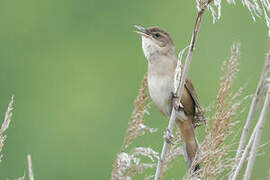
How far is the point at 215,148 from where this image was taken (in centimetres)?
219

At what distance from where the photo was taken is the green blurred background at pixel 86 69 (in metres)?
8.20

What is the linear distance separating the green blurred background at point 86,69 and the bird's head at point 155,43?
316 centimetres

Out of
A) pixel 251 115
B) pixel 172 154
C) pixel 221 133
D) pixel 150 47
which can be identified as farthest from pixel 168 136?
pixel 150 47

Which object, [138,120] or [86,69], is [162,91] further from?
[86,69]

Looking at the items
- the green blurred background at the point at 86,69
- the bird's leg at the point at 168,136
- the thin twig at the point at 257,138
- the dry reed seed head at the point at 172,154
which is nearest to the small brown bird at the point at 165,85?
the dry reed seed head at the point at 172,154

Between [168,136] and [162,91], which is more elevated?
[162,91]

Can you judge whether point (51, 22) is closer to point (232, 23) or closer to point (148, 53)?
point (232, 23)

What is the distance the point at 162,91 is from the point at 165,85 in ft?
0.14

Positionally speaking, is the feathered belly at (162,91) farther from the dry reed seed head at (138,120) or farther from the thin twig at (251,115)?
the thin twig at (251,115)

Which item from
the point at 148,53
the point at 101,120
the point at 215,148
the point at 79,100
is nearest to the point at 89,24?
the point at 79,100

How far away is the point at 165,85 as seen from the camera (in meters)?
3.71

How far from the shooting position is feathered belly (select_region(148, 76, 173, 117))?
3.72m

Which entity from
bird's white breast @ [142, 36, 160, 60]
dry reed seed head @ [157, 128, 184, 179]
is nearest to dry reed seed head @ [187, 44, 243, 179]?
dry reed seed head @ [157, 128, 184, 179]

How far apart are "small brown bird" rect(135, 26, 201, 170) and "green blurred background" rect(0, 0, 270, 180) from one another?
317 cm
